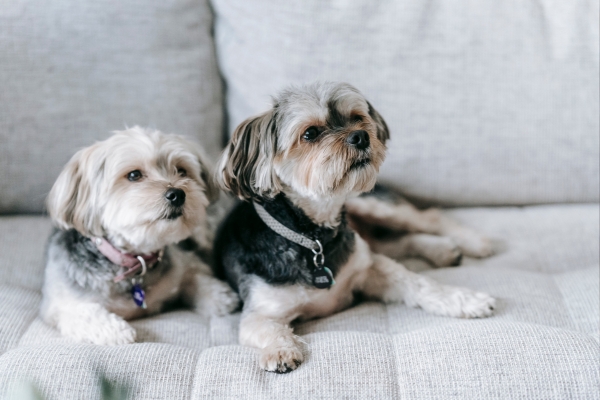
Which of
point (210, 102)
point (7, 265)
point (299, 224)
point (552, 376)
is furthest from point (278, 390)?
point (210, 102)

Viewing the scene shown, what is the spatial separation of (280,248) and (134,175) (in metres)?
0.54

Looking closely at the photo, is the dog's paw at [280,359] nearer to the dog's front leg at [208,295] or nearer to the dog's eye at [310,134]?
the dog's front leg at [208,295]

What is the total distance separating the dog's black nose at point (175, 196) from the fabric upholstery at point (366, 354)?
0.41 metres

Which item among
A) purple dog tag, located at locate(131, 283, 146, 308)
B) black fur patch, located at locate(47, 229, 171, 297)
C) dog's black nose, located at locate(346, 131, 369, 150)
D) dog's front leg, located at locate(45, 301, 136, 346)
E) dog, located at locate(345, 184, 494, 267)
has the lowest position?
dog, located at locate(345, 184, 494, 267)

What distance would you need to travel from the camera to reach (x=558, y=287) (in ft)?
6.34

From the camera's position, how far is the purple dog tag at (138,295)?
1.85 m

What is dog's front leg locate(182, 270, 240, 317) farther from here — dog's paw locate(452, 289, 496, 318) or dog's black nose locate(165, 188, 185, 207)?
dog's paw locate(452, 289, 496, 318)

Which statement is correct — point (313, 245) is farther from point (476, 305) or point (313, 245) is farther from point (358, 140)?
point (476, 305)

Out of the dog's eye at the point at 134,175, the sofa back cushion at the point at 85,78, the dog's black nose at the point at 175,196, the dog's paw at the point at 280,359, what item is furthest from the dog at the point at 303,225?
the sofa back cushion at the point at 85,78

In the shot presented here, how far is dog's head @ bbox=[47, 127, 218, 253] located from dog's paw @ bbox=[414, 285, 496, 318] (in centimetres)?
81

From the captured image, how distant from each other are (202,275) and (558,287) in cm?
129

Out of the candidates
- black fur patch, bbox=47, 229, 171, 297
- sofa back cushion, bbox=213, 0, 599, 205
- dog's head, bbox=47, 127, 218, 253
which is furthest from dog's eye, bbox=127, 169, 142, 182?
sofa back cushion, bbox=213, 0, 599, 205

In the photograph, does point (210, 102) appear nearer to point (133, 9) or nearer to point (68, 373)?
point (133, 9)

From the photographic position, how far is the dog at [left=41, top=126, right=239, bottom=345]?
1.71m
